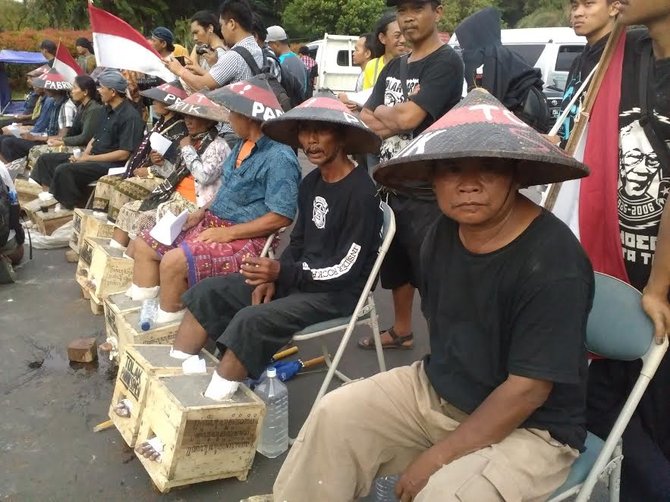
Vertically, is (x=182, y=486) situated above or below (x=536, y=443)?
below

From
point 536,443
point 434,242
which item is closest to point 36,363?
point 434,242

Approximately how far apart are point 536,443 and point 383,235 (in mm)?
1210

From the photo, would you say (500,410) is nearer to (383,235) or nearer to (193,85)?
(383,235)

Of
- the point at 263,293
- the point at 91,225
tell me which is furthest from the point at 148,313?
the point at 91,225

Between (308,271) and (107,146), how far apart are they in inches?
151

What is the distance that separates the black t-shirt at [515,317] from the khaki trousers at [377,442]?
59 millimetres

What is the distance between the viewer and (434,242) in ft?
5.98

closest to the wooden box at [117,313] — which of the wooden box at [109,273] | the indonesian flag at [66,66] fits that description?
the wooden box at [109,273]

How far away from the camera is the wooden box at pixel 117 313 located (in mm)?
3177

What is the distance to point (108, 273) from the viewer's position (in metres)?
3.92

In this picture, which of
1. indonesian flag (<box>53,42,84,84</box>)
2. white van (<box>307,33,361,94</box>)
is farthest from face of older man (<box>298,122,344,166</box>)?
white van (<box>307,33,361,94</box>)

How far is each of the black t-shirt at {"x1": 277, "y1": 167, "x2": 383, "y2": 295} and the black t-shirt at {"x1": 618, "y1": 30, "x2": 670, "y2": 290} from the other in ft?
3.40

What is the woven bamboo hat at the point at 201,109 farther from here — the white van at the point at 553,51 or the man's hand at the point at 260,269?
the white van at the point at 553,51

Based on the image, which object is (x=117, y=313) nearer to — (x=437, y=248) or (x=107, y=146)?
(x=437, y=248)
